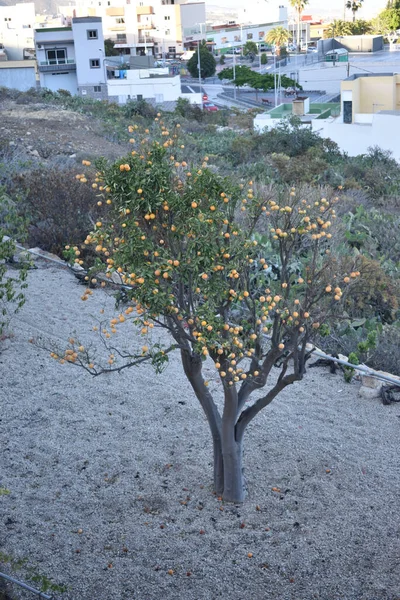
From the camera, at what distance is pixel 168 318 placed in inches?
226

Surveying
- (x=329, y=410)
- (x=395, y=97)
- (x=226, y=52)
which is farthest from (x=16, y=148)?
(x=226, y=52)

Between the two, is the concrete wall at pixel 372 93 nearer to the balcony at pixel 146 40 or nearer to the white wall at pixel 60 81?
the white wall at pixel 60 81

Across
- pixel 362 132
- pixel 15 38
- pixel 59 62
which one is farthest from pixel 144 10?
pixel 362 132

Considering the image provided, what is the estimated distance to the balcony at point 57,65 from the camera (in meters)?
51.7

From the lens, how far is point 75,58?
51125mm

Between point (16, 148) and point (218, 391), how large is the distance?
12612 mm

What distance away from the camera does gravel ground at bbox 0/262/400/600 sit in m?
5.55

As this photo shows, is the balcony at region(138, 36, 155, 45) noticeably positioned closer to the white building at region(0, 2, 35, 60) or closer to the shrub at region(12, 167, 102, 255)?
the white building at region(0, 2, 35, 60)

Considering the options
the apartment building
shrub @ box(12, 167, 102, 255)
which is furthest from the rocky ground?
the apartment building

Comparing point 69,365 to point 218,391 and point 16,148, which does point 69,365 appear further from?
point 16,148

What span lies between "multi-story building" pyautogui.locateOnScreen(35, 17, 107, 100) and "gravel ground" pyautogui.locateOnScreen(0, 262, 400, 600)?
42883 millimetres

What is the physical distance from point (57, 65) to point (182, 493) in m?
49.1

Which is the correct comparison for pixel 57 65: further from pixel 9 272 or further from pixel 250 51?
pixel 9 272

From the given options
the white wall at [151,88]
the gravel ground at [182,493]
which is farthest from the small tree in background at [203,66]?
the gravel ground at [182,493]
